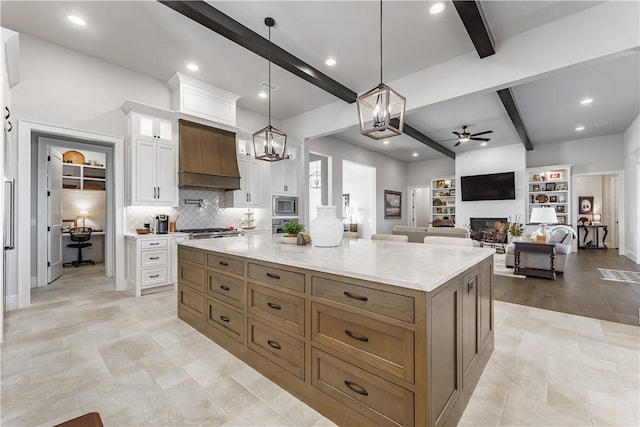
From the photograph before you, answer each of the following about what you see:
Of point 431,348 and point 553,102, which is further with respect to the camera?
point 553,102

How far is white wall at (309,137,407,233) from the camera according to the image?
24.5 feet

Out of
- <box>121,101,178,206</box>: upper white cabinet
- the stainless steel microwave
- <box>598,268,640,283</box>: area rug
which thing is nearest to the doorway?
the stainless steel microwave

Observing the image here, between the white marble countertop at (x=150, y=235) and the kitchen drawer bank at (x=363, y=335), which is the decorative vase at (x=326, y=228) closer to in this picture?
the kitchen drawer bank at (x=363, y=335)

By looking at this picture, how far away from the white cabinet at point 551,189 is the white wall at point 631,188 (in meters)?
1.17

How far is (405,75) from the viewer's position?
14.2ft

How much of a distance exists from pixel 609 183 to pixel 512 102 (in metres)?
7.33

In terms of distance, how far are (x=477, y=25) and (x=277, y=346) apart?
353 centimetres

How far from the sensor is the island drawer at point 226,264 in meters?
2.20

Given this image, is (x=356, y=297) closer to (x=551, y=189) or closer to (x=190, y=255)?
(x=190, y=255)

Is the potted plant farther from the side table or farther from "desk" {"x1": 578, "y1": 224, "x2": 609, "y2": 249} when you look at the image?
"desk" {"x1": 578, "y1": 224, "x2": 609, "y2": 249}

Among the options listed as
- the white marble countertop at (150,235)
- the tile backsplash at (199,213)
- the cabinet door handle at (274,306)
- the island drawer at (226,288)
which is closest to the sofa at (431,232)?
the tile backsplash at (199,213)

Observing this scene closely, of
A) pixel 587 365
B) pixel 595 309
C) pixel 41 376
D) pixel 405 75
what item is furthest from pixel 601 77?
pixel 41 376

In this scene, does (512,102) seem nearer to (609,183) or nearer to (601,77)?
(601,77)

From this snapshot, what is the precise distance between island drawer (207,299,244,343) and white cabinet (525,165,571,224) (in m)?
9.17
